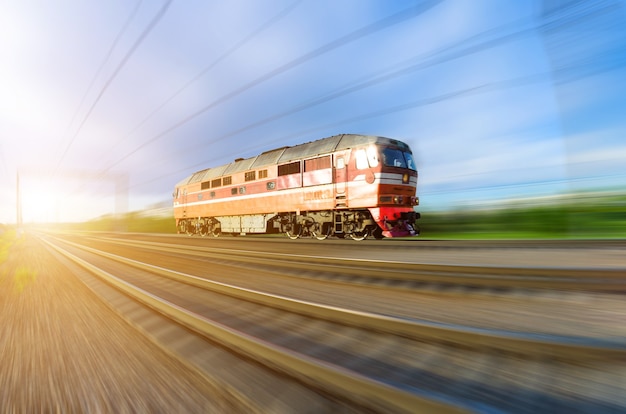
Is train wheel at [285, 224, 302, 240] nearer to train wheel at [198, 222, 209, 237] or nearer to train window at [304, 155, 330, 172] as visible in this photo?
train window at [304, 155, 330, 172]

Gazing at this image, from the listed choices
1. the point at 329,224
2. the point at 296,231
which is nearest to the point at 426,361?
the point at 329,224

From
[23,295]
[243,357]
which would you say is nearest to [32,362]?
[243,357]

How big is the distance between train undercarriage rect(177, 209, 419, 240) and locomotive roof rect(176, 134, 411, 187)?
2.50m

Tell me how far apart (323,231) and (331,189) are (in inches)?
78.1

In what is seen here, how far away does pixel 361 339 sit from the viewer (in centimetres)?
252

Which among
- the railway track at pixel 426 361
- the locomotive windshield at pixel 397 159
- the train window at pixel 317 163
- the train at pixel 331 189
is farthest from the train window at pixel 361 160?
the railway track at pixel 426 361

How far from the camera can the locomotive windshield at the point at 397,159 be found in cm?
1132

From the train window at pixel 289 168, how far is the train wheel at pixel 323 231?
2.60 meters

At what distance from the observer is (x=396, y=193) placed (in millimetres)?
11406

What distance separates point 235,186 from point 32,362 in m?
15.4

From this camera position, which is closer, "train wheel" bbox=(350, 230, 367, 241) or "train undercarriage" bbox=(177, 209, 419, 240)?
"train undercarriage" bbox=(177, 209, 419, 240)

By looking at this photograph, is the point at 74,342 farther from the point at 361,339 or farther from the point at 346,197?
the point at 346,197

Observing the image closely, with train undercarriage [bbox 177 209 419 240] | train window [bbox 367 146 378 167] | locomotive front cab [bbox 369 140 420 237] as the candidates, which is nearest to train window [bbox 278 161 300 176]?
train undercarriage [bbox 177 209 419 240]

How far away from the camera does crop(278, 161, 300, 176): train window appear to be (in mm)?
13359
